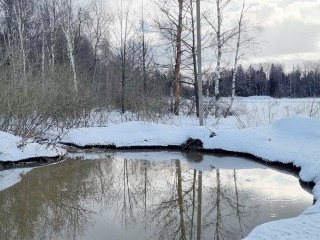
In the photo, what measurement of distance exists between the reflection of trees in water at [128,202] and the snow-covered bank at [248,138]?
1706 millimetres

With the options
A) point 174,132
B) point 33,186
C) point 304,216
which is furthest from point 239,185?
point 174,132

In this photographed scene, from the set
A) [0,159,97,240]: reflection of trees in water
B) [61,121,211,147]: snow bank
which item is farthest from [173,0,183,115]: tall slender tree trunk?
[0,159,97,240]: reflection of trees in water

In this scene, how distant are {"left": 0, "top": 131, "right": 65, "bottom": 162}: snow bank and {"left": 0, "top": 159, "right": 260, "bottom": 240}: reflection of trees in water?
3.14ft

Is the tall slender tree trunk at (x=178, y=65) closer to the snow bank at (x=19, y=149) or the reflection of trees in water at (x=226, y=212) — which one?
the snow bank at (x=19, y=149)

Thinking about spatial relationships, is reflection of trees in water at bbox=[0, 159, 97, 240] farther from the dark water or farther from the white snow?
the white snow

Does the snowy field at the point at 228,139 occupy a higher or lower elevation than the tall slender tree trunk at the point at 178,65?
lower

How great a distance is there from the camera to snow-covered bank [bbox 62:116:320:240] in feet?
35.6

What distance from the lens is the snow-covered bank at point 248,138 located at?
427 inches

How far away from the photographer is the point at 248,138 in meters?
13.5

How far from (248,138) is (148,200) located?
6059mm

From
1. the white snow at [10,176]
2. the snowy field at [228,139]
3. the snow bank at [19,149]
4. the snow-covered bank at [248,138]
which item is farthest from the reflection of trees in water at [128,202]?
the snow-covered bank at [248,138]

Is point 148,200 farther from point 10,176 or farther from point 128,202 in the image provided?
point 10,176

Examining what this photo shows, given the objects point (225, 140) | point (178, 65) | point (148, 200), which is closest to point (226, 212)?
point (148, 200)

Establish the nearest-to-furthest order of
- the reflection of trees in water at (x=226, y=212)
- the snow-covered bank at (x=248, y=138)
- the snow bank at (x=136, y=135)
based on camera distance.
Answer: the reflection of trees in water at (x=226, y=212) → the snow-covered bank at (x=248, y=138) → the snow bank at (x=136, y=135)
